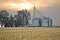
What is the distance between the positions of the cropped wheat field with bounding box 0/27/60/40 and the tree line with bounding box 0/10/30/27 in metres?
0.18

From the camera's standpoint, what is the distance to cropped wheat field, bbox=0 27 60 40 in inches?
202

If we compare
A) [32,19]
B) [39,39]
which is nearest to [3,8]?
[32,19]

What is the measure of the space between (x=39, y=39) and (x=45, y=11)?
2.24 ft

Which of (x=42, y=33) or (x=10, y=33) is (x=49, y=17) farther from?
(x=10, y=33)

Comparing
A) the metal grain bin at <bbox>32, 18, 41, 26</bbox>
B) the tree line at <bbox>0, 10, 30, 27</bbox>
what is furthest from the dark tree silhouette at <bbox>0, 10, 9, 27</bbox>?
the metal grain bin at <bbox>32, 18, 41, 26</bbox>

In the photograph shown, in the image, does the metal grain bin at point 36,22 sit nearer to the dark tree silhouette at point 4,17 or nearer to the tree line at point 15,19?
the tree line at point 15,19

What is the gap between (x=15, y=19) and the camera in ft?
17.7

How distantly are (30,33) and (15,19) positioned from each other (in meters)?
0.49

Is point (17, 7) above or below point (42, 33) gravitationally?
above

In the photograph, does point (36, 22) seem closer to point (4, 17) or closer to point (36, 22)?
point (36, 22)

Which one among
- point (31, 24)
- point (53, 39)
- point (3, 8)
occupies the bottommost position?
point (53, 39)

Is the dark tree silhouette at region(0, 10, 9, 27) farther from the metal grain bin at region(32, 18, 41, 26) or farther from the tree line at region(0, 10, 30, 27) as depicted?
the metal grain bin at region(32, 18, 41, 26)

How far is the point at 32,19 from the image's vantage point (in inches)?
214

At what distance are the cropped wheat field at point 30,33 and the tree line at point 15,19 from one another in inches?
7.1
